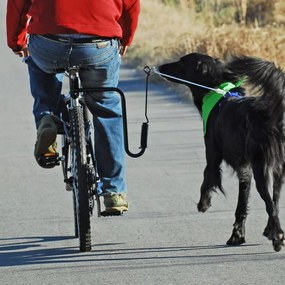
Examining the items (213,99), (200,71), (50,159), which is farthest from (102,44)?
(200,71)

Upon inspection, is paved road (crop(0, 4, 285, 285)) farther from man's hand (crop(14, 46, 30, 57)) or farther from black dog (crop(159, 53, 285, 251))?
man's hand (crop(14, 46, 30, 57))

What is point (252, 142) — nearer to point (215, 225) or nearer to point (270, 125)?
point (270, 125)

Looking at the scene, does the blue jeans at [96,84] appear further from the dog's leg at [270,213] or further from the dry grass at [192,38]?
the dry grass at [192,38]

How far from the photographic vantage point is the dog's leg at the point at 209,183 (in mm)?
7277

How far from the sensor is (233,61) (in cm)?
734

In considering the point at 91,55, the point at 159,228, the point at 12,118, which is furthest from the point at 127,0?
the point at 12,118

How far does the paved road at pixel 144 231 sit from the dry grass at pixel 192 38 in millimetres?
3939

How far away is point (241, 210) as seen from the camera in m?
7.05

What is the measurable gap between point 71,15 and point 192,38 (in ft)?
37.3

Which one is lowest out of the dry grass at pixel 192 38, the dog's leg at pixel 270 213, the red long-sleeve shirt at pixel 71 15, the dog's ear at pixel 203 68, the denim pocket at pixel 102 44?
the dry grass at pixel 192 38

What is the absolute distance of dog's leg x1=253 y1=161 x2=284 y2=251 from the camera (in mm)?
6457

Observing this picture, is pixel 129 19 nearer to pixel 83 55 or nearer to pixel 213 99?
pixel 83 55

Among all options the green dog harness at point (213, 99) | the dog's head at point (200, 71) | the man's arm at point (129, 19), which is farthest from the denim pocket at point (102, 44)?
the dog's head at point (200, 71)

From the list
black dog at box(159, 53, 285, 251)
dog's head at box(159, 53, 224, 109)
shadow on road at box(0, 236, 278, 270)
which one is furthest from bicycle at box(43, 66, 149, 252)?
dog's head at box(159, 53, 224, 109)
